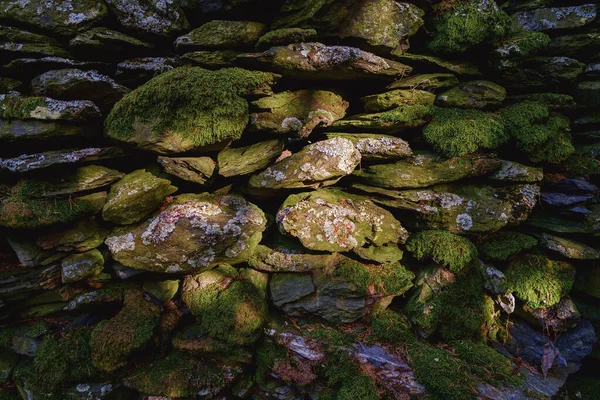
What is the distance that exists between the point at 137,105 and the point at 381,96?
405 cm

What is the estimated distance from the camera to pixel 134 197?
179 inches

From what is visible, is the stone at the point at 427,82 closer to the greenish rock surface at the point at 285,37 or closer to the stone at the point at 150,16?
the greenish rock surface at the point at 285,37

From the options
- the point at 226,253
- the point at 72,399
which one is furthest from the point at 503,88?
the point at 72,399

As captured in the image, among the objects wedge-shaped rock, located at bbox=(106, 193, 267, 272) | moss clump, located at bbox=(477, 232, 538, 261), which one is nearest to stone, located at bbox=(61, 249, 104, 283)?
wedge-shaped rock, located at bbox=(106, 193, 267, 272)

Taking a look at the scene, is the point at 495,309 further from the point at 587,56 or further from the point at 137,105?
the point at 137,105

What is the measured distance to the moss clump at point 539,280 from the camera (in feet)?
14.6

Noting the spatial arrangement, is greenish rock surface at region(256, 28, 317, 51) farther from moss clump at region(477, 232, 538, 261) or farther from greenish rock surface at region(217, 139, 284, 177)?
moss clump at region(477, 232, 538, 261)

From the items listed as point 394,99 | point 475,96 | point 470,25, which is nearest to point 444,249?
point 394,99

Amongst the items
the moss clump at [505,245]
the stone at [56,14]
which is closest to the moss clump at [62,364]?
the stone at [56,14]

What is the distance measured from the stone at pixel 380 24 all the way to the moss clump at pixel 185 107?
2.03m

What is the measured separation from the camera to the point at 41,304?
4.77 meters

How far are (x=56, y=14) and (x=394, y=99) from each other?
587cm

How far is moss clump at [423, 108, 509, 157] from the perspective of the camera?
491 cm

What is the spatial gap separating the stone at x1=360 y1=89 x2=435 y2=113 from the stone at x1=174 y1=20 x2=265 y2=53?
92.1 inches
